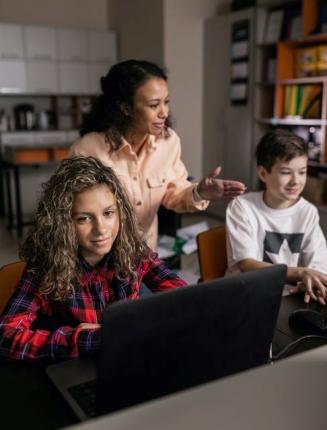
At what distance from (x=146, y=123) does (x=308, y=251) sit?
74cm

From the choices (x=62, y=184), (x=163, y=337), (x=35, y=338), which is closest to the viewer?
(x=163, y=337)

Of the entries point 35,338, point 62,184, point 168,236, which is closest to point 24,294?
point 35,338

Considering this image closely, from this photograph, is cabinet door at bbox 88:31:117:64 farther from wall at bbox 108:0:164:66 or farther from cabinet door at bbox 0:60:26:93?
cabinet door at bbox 0:60:26:93

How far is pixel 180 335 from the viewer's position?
704mm

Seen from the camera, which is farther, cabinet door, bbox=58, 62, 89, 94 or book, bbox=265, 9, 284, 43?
cabinet door, bbox=58, 62, 89, 94

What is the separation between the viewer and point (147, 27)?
226 inches

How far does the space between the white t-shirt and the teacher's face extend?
415 millimetres

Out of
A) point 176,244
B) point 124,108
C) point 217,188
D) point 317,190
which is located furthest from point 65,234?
point 317,190

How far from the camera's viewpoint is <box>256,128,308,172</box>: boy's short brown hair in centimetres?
173

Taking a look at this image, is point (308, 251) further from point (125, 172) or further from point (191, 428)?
point (191, 428)

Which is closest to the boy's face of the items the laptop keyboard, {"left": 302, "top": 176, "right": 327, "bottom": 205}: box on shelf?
the laptop keyboard

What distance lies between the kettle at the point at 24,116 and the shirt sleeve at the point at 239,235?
5.09 metres

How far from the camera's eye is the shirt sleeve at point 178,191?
186cm

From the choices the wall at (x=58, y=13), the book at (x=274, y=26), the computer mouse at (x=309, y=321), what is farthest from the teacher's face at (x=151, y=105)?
the wall at (x=58, y=13)
